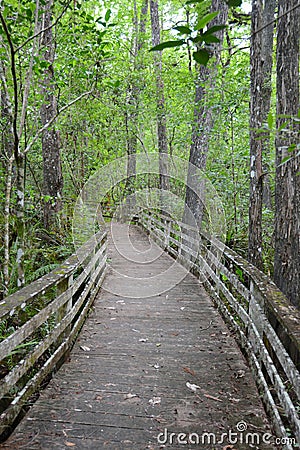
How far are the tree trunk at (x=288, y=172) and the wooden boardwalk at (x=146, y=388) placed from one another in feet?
3.66

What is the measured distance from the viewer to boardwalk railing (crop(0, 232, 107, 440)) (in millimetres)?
2967

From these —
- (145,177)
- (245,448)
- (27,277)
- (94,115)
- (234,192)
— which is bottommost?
(245,448)

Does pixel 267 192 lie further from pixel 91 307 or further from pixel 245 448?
pixel 245 448

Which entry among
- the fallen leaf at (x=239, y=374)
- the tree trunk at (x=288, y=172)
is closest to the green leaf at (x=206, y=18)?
the fallen leaf at (x=239, y=374)

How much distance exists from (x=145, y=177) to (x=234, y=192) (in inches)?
426

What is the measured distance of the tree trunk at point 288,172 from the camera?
4.98 metres

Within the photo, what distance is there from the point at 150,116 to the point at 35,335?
12.5 metres

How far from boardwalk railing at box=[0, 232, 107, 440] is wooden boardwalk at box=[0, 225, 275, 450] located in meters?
0.19

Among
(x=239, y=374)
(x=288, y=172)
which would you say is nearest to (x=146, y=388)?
(x=239, y=374)

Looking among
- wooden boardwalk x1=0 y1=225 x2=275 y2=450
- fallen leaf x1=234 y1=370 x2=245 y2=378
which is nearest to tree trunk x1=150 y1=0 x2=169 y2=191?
wooden boardwalk x1=0 y1=225 x2=275 y2=450

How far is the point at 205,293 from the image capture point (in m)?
7.65

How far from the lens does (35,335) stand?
204 inches

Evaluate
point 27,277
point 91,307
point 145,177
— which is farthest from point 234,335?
point 145,177

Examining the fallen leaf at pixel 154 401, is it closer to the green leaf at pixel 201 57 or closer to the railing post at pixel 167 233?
the green leaf at pixel 201 57
